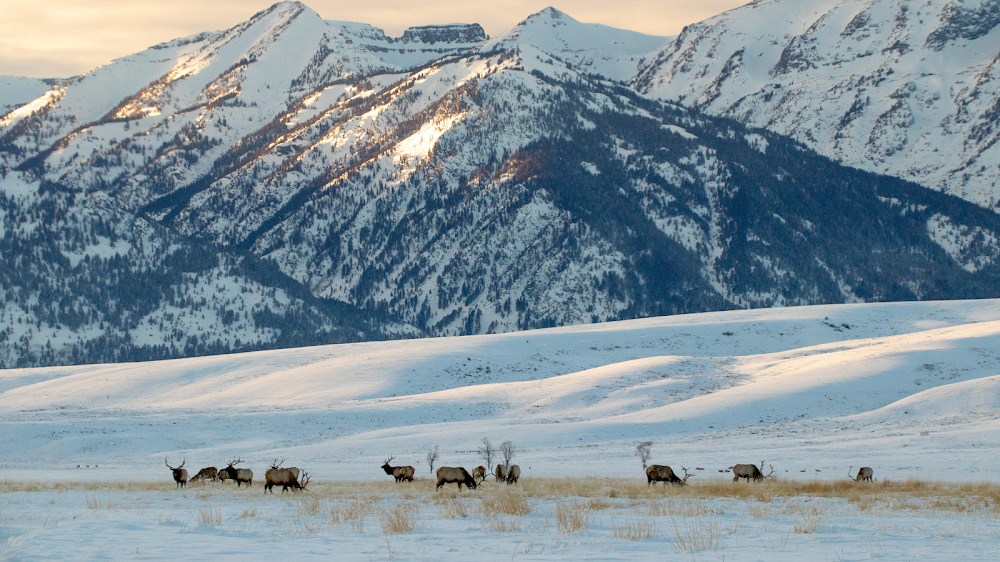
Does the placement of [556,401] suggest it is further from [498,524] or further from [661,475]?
[498,524]

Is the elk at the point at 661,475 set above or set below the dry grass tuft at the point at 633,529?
below

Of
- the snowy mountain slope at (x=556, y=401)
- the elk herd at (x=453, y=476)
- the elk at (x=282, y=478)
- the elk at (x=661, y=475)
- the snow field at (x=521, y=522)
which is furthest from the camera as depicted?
the snowy mountain slope at (x=556, y=401)

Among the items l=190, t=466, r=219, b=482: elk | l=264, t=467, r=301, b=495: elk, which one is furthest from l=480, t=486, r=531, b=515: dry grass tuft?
l=190, t=466, r=219, b=482: elk

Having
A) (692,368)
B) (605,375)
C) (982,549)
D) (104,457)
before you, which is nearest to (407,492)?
(982,549)

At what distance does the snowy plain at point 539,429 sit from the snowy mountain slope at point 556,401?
28 cm

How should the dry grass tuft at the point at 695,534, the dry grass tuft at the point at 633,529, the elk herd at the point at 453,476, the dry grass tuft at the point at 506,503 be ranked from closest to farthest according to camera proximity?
the dry grass tuft at the point at 695,534
the dry grass tuft at the point at 633,529
the dry grass tuft at the point at 506,503
the elk herd at the point at 453,476

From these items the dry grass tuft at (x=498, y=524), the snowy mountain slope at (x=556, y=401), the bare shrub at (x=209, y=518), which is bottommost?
the snowy mountain slope at (x=556, y=401)

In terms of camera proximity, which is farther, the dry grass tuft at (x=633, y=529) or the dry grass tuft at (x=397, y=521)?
the dry grass tuft at (x=397, y=521)

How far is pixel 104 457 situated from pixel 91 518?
111 ft

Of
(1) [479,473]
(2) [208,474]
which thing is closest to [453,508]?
(1) [479,473]

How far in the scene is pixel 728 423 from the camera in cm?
5675

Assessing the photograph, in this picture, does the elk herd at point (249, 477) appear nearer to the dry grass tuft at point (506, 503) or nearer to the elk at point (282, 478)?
the elk at point (282, 478)

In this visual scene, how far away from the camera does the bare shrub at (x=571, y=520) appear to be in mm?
17734

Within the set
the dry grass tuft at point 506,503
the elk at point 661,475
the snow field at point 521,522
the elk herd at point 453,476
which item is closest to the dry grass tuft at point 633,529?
the snow field at point 521,522
